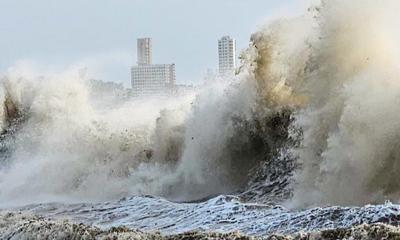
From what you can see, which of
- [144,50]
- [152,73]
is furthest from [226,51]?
[144,50]

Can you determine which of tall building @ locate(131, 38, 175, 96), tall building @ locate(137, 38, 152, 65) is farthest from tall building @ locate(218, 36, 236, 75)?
tall building @ locate(137, 38, 152, 65)

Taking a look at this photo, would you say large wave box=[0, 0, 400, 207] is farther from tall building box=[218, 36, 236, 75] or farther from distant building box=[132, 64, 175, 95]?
distant building box=[132, 64, 175, 95]

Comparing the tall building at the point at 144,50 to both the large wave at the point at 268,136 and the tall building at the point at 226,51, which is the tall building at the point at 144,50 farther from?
the large wave at the point at 268,136

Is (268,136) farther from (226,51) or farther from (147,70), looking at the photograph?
(147,70)

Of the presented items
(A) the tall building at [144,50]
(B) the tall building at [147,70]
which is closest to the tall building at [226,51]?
(B) the tall building at [147,70]

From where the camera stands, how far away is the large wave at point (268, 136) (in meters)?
13.5

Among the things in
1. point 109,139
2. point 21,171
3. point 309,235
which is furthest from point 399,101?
point 21,171

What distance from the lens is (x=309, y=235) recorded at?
949cm

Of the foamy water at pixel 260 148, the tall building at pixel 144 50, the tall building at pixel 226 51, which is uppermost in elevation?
the tall building at pixel 144 50

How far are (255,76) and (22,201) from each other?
245 inches

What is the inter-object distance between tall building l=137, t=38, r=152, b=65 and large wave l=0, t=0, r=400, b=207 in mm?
57466

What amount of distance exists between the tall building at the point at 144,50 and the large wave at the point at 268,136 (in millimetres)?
57466

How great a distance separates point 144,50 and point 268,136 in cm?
7033

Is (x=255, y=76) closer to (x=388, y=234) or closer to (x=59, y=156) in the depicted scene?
(x=59, y=156)
